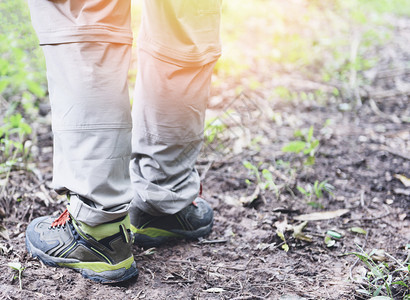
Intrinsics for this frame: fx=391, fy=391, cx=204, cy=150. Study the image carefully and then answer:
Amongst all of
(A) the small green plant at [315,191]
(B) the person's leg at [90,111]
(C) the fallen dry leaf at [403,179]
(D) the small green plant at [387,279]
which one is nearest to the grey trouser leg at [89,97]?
(B) the person's leg at [90,111]

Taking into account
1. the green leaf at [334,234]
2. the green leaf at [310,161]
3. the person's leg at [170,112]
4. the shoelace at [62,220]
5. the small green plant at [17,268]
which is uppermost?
the person's leg at [170,112]

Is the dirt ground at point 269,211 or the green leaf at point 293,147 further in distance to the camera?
the green leaf at point 293,147

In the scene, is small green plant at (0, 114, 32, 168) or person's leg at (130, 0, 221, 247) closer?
person's leg at (130, 0, 221, 247)

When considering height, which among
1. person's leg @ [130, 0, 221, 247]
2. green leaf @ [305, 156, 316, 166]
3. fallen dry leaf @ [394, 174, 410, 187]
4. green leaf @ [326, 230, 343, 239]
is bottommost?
green leaf @ [326, 230, 343, 239]

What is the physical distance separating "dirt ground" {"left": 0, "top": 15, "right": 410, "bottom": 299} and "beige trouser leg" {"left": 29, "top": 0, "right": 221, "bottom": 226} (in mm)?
289

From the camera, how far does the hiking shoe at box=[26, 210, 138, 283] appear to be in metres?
1.43

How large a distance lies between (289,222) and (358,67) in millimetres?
2923

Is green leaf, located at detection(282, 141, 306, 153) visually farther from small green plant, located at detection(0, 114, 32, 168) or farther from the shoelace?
small green plant, located at detection(0, 114, 32, 168)

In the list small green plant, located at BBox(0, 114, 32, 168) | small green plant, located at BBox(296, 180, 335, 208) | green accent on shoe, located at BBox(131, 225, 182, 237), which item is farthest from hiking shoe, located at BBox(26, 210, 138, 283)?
small green plant, located at BBox(296, 180, 335, 208)

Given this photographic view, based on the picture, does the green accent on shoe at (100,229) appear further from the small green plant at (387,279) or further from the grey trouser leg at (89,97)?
the small green plant at (387,279)

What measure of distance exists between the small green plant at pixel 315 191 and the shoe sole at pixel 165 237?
24.1 inches

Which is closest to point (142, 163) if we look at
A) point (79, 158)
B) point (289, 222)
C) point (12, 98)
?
point (79, 158)

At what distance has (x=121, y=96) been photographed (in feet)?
4.35

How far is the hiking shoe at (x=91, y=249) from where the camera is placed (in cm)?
143
